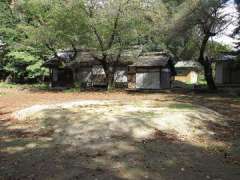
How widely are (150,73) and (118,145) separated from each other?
1135 inches

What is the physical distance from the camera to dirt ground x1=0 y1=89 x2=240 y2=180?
304 inches

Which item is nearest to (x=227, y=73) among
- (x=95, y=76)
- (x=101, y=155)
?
(x=95, y=76)

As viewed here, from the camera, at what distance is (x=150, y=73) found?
38.3m

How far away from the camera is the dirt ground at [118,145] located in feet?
25.3

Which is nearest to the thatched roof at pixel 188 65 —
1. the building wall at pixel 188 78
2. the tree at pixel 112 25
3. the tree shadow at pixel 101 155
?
the building wall at pixel 188 78

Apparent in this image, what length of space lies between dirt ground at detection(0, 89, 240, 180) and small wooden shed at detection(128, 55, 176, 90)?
74.6ft

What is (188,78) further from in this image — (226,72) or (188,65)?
(226,72)

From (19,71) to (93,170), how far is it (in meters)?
40.1

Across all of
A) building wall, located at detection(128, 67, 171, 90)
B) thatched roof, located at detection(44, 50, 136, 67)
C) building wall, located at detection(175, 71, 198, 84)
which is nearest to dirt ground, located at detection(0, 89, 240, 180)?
thatched roof, located at detection(44, 50, 136, 67)

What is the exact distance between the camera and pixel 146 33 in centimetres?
3341

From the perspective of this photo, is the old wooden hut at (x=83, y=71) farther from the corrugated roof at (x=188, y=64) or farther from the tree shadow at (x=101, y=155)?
the tree shadow at (x=101, y=155)

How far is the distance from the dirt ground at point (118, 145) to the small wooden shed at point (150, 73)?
2273 centimetres

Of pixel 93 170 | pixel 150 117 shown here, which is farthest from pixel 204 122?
pixel 93 170

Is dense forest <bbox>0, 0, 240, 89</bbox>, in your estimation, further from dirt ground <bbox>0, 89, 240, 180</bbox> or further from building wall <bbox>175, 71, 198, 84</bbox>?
building wall <bbox>175, 71, 198, 84</bbox>
